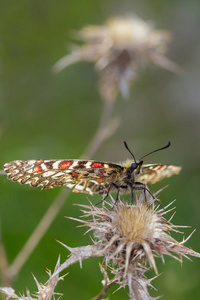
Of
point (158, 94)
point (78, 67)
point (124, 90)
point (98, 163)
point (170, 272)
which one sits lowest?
point (98, 163)

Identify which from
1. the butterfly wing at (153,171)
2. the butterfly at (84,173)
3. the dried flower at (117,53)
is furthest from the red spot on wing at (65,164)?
the dried flower at (117,53)

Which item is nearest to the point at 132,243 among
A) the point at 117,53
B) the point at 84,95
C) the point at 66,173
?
the point at 66,173

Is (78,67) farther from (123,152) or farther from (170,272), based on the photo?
(170,272)

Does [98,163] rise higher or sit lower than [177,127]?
lower

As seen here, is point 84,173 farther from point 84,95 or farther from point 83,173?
point 84,95

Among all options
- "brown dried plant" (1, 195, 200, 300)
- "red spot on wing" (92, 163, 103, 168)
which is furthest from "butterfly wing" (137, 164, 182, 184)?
"brown dried plant" (1, 195, 200, 300)

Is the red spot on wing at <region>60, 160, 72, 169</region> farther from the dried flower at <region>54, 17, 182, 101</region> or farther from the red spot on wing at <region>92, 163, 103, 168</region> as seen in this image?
the dried flower at <region>54, 17, 182, 101</region>

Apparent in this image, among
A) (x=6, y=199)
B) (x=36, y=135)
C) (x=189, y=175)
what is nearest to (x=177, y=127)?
(x=189, y=175)
